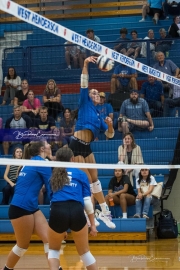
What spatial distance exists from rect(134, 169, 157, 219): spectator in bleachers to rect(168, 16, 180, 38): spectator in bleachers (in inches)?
189

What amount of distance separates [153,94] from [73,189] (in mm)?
7632

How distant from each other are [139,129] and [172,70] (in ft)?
5.44

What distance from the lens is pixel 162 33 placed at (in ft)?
54.0

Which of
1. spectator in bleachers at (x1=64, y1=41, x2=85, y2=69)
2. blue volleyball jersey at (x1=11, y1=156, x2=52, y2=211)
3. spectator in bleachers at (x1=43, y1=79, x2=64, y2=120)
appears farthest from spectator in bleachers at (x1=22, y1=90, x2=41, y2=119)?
blue volleyball jersey at (x1=11, y1=156, x2=52, y2=211)

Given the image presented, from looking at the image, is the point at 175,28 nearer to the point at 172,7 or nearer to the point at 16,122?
the point at 172,7

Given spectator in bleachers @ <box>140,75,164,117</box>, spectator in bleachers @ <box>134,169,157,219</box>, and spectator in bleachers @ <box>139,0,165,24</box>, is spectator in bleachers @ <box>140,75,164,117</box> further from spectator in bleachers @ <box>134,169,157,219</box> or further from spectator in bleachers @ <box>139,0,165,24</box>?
spectator in bleachers @ <box>139,0,165,24</box>

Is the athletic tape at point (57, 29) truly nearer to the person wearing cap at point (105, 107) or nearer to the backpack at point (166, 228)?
the person wearing cap at point (105, 107)

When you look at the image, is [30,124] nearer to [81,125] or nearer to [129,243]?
[129,243]

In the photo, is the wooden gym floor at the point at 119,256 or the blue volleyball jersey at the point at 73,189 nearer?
the blue volleyball jersey at the point at 73,189

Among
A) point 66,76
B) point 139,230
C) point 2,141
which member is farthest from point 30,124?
point 139,230

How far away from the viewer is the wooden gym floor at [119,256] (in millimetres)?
10395

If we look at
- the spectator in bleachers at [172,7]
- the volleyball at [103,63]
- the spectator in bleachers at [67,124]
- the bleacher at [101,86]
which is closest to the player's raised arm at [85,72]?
the volleyball at [103,63]

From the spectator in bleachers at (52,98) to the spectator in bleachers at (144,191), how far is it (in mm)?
2403

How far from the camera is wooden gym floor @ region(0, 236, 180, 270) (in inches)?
409
